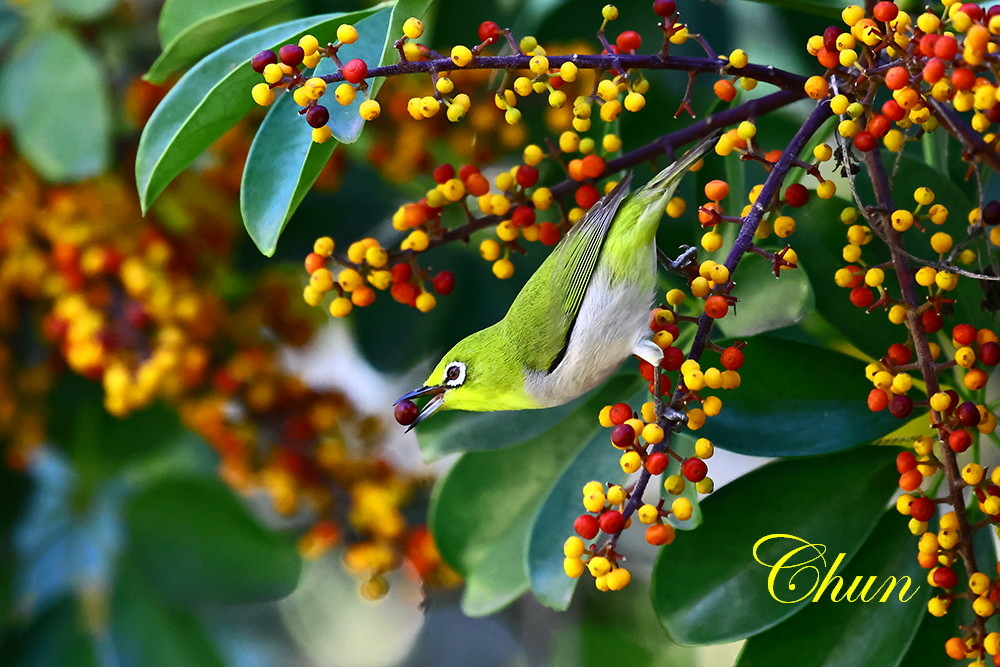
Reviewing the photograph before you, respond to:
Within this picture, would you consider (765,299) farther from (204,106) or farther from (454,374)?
(204,106)

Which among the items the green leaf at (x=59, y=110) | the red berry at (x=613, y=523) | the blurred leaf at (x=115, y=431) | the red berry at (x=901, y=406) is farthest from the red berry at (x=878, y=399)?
the blurred leaf at (x=115, y=431)

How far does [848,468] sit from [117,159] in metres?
1.30

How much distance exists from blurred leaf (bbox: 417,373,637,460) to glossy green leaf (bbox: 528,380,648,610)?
0.14 feet

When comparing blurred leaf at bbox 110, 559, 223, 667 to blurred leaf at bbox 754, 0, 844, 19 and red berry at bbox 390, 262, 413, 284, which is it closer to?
red berry at bbox 390, 262, 413, 284

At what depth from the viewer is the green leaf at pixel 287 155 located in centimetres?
83

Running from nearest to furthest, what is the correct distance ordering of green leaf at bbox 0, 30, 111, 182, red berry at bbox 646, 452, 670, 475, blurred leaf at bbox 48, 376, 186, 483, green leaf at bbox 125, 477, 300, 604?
red berry at bbox 646, 452, 670, 475
green leaf at bbox 0, 30, 111, 182
green leaf at bbox 125, 477, 300, 604
blurred leaf at bbox 48, 376, 186, 483

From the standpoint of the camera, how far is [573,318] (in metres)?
0.97

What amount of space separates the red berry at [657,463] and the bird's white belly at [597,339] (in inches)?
6.3

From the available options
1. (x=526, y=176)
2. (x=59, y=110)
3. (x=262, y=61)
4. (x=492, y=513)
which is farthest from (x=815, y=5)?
(x=59, y=110)

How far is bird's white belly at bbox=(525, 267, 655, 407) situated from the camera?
890 millimetres

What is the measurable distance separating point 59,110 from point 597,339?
0.96 metres

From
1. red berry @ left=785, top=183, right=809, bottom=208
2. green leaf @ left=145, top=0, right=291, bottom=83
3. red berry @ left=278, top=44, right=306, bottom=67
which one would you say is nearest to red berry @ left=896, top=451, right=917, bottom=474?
red berry @ left=785, top=183, right=809, bottom=208

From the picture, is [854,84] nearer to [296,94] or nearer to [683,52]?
[296,94]

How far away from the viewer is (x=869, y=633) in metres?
0.92
